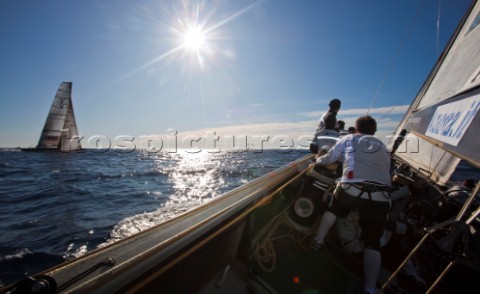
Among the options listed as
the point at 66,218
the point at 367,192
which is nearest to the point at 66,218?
the point at 66,218

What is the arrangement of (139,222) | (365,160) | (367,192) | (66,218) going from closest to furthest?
(367,192), (365,160), (139,222), (66,218)

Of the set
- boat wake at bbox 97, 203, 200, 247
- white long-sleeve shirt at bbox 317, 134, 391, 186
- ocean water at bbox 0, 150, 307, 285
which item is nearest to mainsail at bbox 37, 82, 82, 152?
ocean water at bbox 0, 150, 307, 285

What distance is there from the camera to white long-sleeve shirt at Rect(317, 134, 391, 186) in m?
2.48

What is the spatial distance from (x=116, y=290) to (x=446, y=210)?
4.55 meters

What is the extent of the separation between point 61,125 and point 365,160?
54.3m

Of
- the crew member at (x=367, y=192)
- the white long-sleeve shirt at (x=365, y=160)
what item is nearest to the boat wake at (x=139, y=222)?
the crew member at (x=367, y=192)

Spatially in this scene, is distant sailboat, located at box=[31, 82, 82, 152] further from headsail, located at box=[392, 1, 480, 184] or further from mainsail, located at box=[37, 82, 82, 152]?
headsail, located at box=[392, 1, 480, 184]

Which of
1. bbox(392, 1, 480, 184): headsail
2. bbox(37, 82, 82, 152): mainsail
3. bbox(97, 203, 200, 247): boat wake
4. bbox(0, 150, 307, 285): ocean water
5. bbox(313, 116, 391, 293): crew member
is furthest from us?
bbox(37, 82, 82, 152): mainsail

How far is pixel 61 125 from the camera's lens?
143ft

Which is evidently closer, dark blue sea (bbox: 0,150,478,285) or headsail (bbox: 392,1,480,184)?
headsail (bbox: 392,1,480,184)

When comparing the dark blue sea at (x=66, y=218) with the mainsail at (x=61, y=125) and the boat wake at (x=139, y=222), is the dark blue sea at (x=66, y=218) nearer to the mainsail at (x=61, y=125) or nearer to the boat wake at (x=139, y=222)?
the boat wake at (x=139, y=222)

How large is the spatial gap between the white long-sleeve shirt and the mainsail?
5132 cm

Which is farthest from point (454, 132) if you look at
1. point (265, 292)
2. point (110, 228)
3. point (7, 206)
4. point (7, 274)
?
point (7, 206)

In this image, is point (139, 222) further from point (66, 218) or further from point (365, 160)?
point (365, 160)
